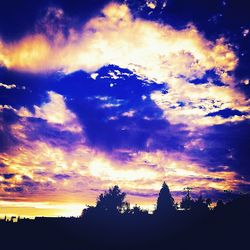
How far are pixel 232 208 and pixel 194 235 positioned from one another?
13.9 ft

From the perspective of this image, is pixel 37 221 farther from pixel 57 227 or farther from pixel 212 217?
pixel 212 217

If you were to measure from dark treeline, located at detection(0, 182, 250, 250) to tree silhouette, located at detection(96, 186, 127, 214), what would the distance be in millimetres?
54702

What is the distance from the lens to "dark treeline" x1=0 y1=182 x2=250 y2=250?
1001 inches

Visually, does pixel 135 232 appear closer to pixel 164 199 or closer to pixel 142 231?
pixel 142 231

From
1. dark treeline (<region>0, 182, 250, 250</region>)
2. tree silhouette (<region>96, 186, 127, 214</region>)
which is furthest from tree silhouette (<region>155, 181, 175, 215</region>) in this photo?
dark treeline (<region>0, 182, 250, 250</region>)

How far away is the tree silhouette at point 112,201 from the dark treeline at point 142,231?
54.7 meters

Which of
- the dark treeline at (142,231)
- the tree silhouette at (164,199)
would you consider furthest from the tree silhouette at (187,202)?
the dark treeline at (142,231)

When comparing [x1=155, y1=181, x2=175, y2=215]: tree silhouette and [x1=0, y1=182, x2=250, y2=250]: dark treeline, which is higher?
[x1=155, y1=181, x2=175, y2=215]: tree silhouette

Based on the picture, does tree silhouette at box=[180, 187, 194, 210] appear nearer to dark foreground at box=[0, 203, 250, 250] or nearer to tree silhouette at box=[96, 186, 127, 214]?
tree silhouette at box=[96, 186, 127, 214]

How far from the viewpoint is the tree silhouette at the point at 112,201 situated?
88125 mm

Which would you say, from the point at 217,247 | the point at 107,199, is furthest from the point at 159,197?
the point at 217,247

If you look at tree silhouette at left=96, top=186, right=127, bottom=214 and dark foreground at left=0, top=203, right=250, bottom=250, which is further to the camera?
tree silhouette at left=96, top=186, right=127, bottom=214

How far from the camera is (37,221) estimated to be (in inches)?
1344

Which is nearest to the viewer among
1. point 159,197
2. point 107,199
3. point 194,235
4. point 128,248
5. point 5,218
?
point 194,235
